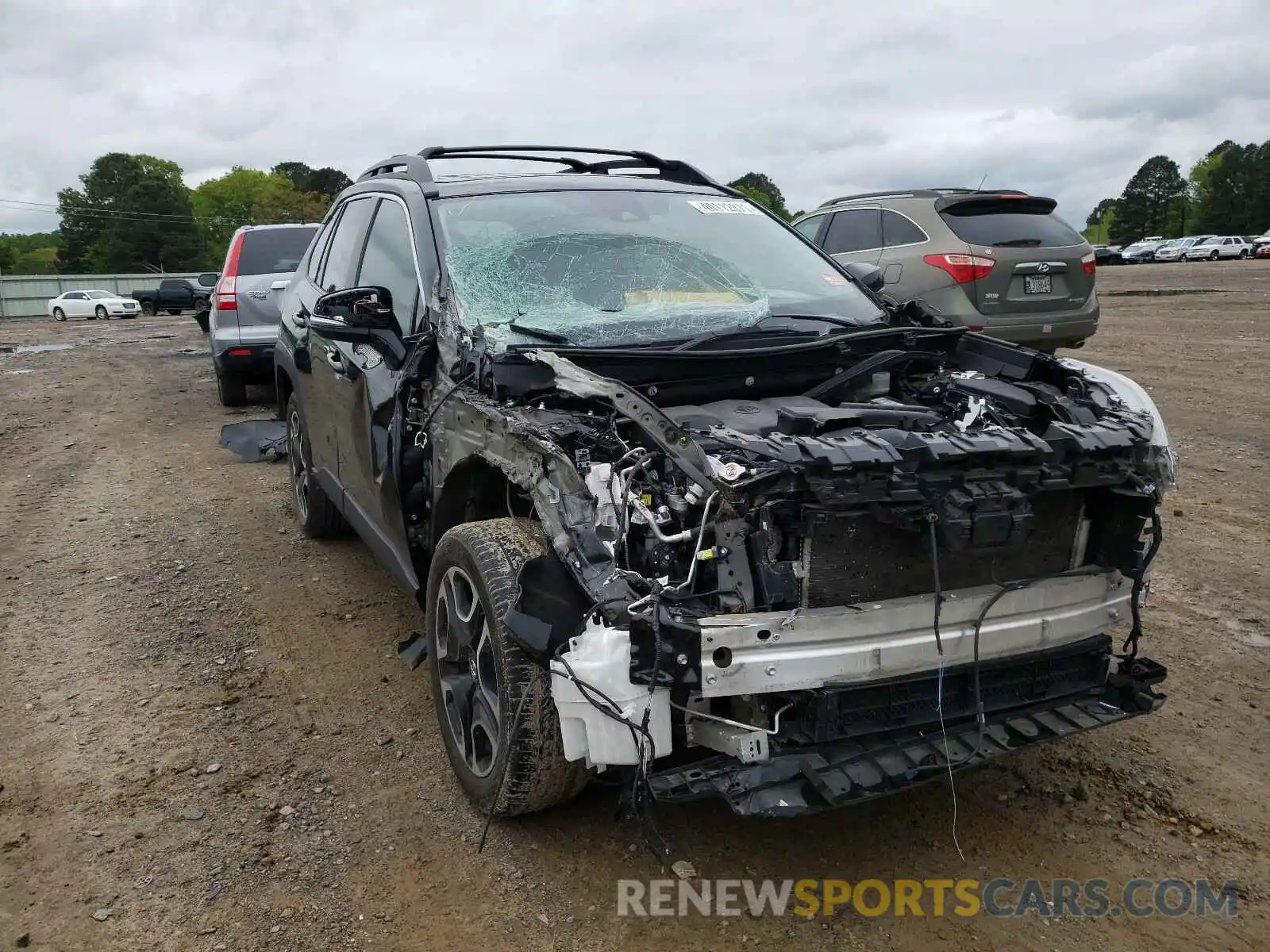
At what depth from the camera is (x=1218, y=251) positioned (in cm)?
4834

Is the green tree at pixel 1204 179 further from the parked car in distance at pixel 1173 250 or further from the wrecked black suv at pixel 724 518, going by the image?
the wrecked black suv at pixel 724 518

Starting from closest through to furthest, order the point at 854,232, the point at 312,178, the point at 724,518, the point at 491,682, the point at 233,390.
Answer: the point at 724,518
the point at 491,682
the point at 854,232
the point at 233,390
the point at 312,178

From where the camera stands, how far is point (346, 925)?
260 centimetres

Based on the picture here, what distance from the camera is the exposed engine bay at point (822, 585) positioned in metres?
2.35

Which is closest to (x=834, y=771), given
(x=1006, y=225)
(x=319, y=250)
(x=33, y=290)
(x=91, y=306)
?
(x=319, y=250)

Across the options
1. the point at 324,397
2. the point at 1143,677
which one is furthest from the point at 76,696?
the point at 1143,677

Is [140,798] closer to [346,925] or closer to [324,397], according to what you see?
[346,925]

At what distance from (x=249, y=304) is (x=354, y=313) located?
6.96 m

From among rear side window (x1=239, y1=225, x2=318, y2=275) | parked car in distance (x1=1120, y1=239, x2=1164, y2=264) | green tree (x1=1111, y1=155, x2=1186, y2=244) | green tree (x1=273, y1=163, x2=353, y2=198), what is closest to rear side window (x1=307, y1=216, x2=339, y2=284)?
rear side window (x1=239, y1=225, x2=318, y2=275)

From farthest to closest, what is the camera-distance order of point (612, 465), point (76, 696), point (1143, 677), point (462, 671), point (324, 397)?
point (324, 397)
point (76, 696)
point (462, 671)
point (1143, 677)
point (612, 465)

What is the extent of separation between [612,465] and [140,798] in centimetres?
202

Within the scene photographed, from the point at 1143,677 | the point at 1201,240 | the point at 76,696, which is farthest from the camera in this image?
the point at 1201,240

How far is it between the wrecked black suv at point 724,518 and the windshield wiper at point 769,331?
0.01 m

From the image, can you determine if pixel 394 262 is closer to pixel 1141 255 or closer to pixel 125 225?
pixel 1141 255
